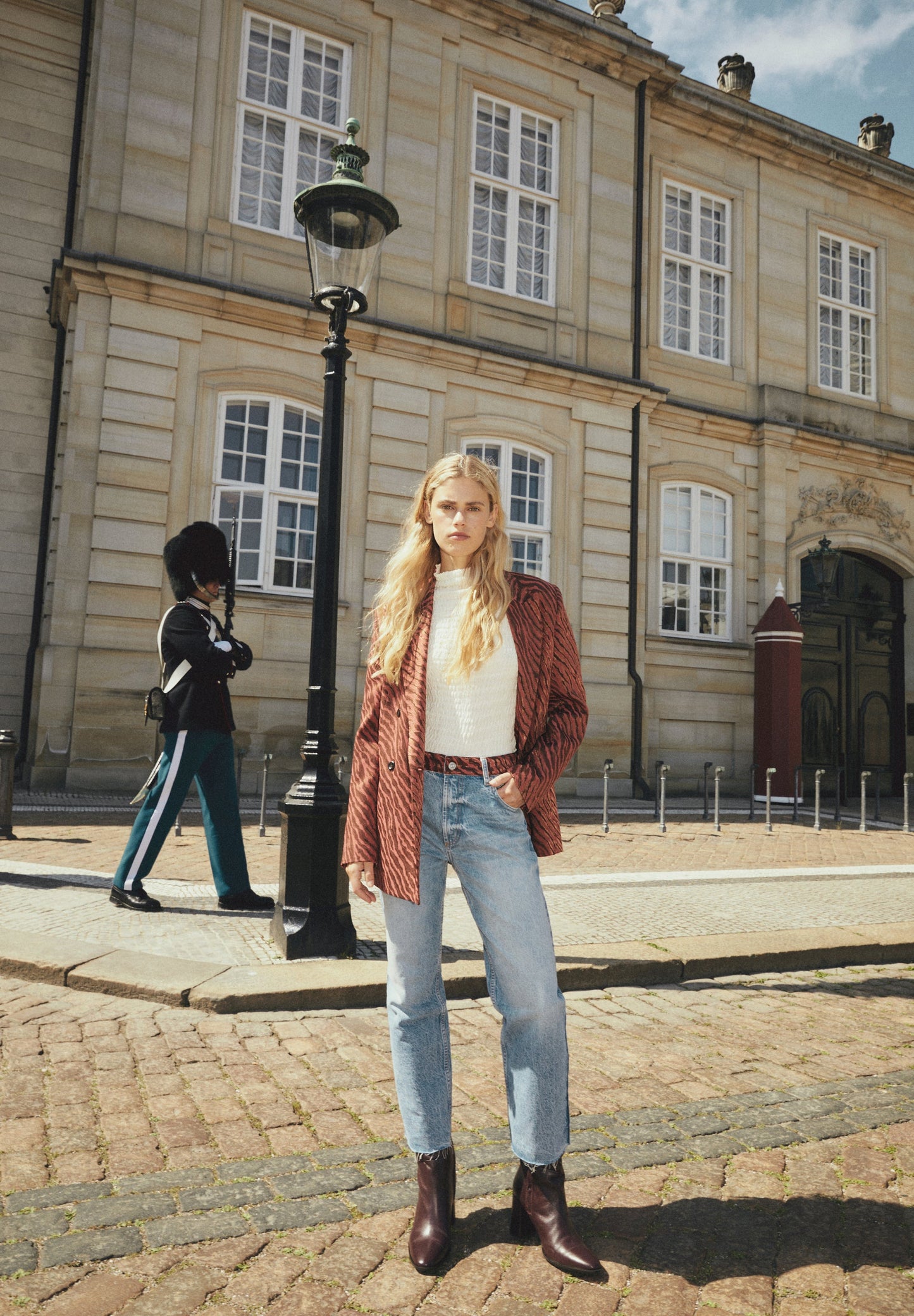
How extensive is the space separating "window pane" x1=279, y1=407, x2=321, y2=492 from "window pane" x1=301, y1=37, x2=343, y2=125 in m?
4.33

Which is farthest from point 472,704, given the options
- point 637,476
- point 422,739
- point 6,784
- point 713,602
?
point 713,602

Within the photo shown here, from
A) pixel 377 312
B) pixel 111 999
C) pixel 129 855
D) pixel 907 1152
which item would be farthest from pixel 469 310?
pixel 907 1152

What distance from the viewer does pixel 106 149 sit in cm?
1177

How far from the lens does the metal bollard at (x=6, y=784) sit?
7.72 meters

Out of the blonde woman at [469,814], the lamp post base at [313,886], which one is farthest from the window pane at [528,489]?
the blonde woman at [469,814]

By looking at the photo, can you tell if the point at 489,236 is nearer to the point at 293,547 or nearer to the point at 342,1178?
the point at 293,547

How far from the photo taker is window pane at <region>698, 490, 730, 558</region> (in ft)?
52.6

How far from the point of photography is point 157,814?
5.26 metres

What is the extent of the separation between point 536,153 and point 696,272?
11.6 feet

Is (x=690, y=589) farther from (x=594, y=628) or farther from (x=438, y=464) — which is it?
(x=438, y=464)

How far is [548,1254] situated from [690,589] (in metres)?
14.4

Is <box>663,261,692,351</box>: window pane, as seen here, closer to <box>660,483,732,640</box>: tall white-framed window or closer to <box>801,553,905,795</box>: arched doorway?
<box>660,483,732,640</box>: tall white-framed window

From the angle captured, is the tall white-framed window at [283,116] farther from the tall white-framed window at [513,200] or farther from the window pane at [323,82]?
the tall white-framed window at [513,200]

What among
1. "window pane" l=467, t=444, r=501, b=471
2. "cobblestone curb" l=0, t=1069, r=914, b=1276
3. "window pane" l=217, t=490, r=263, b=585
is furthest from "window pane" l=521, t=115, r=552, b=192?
"cobblestone curb" l=0, t=1069, r=914, b=1276
